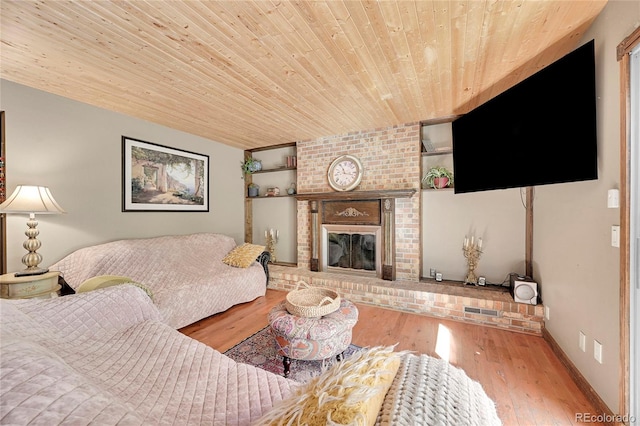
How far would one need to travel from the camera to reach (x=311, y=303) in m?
2.15

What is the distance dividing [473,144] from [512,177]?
2.08ft

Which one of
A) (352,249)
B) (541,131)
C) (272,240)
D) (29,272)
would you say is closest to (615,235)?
(541,131)

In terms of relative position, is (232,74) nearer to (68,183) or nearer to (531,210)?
(68,183)

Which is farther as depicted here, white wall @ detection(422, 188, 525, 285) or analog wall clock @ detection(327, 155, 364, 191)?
analog wall clock @ detection(327, 155, 364, 191)

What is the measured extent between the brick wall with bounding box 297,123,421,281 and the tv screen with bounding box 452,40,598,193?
844mm

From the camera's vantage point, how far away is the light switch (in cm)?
138

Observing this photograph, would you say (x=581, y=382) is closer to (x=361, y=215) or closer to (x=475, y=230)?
(x=475, y=230)

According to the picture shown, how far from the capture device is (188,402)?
0.82 meters

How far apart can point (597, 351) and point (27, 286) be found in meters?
4.24

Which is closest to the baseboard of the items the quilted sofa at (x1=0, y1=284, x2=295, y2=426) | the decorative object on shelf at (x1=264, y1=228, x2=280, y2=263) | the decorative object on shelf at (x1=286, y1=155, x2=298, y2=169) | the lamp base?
the quilted sofa at (x1=0, y1=284, x2=295, y2=426)

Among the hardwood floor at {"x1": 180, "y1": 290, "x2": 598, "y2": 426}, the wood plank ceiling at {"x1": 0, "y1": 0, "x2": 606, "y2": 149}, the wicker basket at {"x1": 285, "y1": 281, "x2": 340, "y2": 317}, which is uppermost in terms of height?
the wood plank ceiling at {"x1": 0, "y1": 0, "x2": 606, "y2": 149}

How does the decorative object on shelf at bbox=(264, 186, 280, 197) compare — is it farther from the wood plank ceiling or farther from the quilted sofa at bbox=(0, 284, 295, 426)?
the quilted sofa at bbox=(0, 284, 295, 426)

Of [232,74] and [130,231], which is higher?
[232,74]

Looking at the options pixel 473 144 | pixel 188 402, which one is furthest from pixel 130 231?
pixel 473 144
